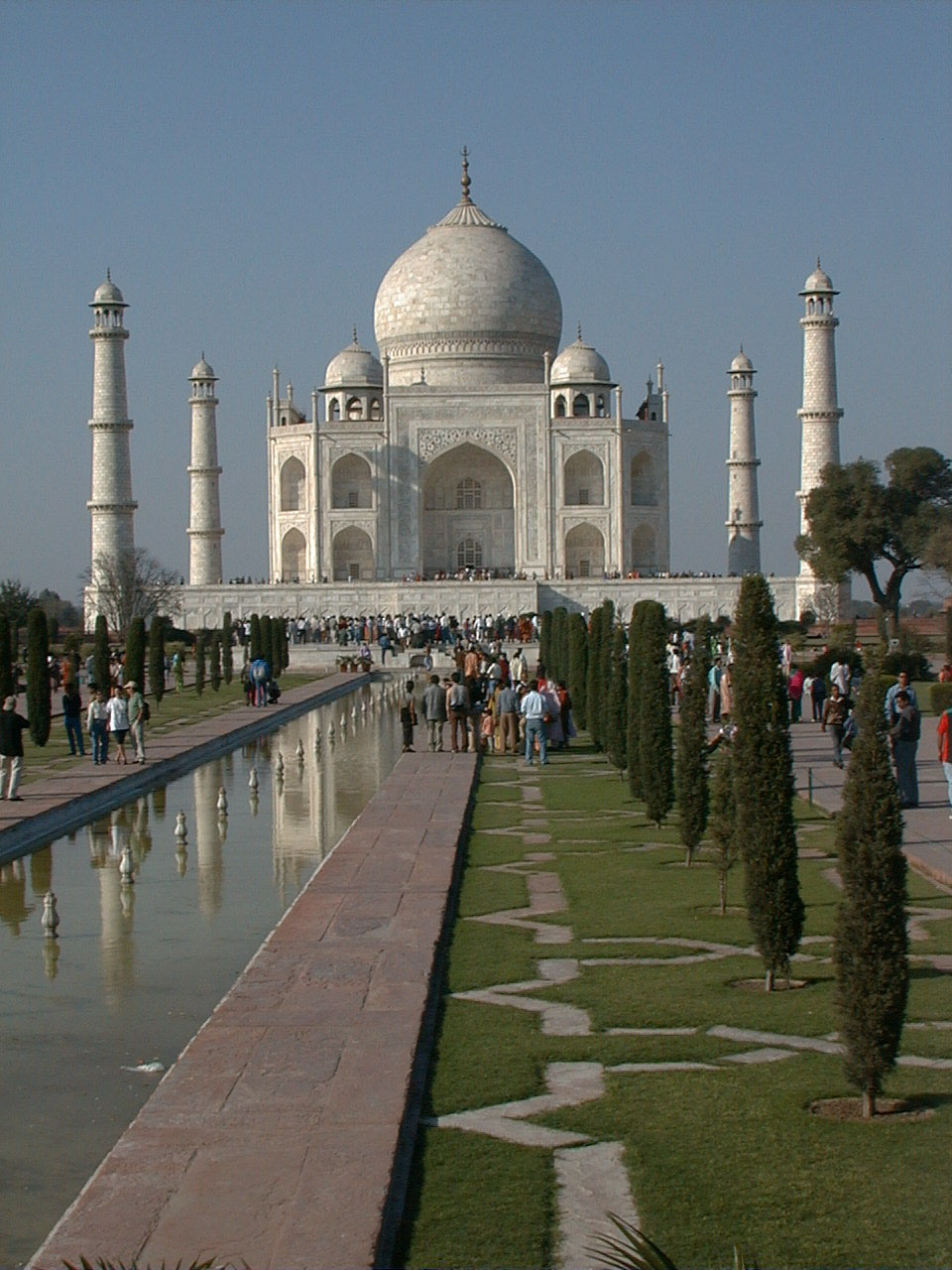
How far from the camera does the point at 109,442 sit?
34.7m

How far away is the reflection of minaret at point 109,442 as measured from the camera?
1364 inches

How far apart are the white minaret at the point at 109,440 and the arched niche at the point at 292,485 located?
4.55 metres

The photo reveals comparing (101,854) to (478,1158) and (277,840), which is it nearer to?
(277,840)

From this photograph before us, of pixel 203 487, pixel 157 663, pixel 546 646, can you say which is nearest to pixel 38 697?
pixel 157 663

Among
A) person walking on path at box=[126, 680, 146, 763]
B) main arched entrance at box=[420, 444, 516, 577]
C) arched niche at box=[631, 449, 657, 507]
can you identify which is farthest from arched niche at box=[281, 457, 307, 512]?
person walking on path at box=[126, 680, 146, 763]

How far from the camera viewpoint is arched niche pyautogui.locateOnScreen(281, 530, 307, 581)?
38.4 metres

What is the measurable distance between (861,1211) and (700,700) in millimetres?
4971

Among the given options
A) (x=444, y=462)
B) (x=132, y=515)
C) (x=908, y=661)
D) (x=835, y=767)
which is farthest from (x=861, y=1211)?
(x=444, y=462)

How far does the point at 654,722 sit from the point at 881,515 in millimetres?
22225

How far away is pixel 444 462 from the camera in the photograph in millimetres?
39188

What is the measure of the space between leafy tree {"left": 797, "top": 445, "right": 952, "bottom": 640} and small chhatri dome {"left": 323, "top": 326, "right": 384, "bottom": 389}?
39.7ft

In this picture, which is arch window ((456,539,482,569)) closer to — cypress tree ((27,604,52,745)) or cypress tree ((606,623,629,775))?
cypress tree ((27,604,52,745))

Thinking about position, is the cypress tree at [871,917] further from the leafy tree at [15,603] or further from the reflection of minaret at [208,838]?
the leafy tree at [15,603]

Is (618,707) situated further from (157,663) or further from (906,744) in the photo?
(157,663)
